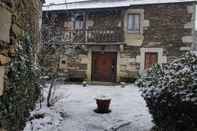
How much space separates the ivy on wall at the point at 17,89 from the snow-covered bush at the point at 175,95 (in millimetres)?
2047

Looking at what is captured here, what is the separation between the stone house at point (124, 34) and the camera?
13.7 meters

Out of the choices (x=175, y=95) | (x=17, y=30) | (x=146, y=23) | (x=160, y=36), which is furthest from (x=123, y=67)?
(x=17, y=30)

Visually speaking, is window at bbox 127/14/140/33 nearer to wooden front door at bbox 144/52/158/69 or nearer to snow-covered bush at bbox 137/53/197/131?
wooden front door at bbox 144/52/158/69

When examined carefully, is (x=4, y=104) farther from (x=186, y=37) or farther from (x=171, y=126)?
(x=186, y=37)

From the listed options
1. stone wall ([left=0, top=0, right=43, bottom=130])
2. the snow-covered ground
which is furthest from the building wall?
stone wall ([left=0, top=0, right=43, bottom=130])

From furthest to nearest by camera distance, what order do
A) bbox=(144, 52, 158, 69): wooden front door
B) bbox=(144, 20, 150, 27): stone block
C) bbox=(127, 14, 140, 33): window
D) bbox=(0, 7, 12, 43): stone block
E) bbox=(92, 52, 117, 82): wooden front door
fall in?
bbox=(92, 52, 117, 82): wooden front door < bbox=(127, 14, 140, 33): window < bbox=(144, 20, 150, 27): stone block < bbox=(144, 52, 158, 69): wooden front door < bbox=(0, 7, 12, 43): stone block

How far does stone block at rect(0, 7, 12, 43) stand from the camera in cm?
259

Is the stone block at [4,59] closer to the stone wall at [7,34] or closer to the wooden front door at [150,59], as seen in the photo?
the stone wall at [7,34]

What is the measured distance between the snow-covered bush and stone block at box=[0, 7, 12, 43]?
8.38ft

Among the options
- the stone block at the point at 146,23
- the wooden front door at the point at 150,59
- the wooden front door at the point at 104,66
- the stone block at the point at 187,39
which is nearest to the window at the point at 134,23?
the stone block at the point at 146,23

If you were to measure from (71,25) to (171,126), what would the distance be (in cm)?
1213

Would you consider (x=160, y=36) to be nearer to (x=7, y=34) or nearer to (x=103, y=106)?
(x=103, y=106)

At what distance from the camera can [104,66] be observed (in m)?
14.9

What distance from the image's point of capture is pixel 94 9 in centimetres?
1452
